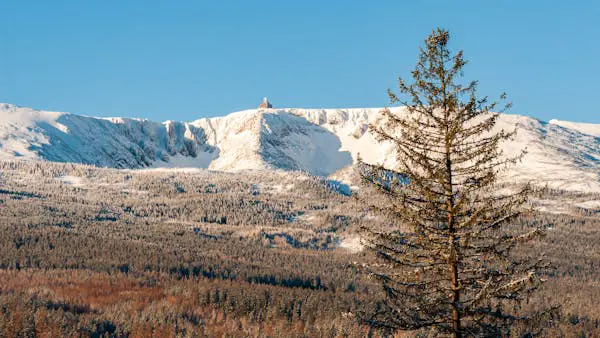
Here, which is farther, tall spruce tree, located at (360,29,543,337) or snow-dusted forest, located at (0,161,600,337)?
snow-dusted forest, located at (0,161,600,337)

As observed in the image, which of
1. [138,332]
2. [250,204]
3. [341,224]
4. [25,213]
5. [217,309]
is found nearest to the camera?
[138,332]

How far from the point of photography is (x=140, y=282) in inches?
2719

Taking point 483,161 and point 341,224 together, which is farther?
point 341,224

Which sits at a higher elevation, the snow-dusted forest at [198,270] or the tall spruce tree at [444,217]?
the tall spruce tree at [444,217]

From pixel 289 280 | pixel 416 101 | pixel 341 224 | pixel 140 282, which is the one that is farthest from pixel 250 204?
pixel 416 101

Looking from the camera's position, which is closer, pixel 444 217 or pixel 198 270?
pixel 444 217

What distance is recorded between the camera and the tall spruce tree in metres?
18.5

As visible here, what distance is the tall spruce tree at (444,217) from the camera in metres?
18.5

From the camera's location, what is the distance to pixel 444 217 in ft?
63.3

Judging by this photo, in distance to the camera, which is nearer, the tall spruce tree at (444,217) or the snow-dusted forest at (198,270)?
the tall spruce tree at (444,217)

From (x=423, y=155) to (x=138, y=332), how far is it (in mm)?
26343

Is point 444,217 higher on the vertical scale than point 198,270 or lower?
higher

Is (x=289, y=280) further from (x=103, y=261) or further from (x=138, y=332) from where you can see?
(x=138, y=332)

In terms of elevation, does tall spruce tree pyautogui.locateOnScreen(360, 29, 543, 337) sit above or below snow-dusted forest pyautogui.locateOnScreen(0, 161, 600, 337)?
above
